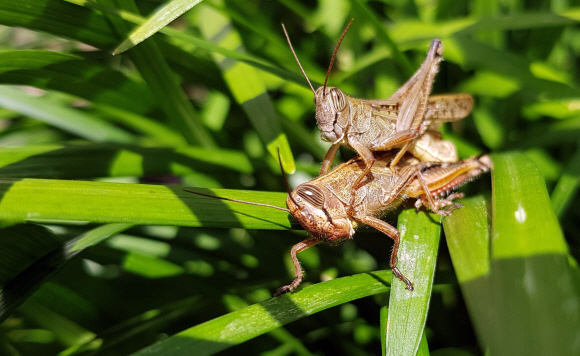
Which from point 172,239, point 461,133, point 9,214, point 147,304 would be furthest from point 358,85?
point 9,214

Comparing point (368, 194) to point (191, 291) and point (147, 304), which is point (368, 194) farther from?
point (147, 304)

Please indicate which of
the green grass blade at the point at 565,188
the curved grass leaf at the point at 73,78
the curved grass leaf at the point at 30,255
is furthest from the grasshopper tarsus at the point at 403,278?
the curved grass leaf at the point at 73,78

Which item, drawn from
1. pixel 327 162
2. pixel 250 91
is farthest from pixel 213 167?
pixel 327 162

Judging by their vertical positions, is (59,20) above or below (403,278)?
above

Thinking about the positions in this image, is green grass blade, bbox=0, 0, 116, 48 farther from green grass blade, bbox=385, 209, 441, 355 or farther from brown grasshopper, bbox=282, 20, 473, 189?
green grass blade, bbox=385, 209, 441, 355

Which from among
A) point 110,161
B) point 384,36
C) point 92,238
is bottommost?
point 92,238

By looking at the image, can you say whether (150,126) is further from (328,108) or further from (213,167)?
(328,108)
